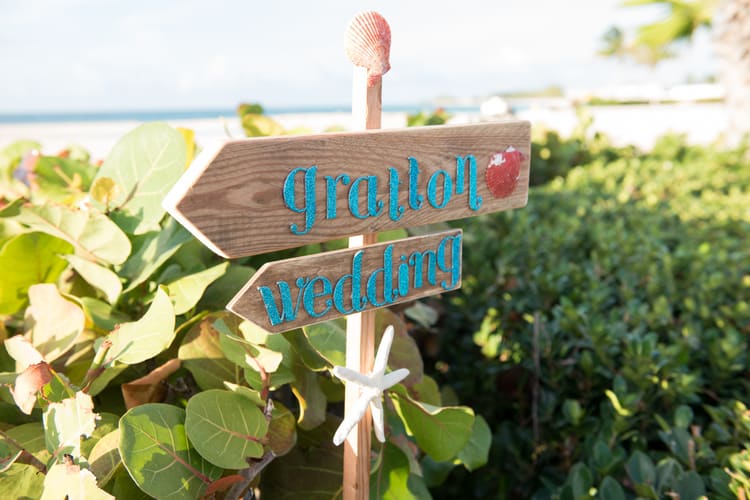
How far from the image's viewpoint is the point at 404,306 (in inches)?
69.9

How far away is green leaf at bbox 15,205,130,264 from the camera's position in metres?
1.16

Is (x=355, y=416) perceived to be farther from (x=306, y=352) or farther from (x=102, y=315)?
(x=102, y=315)

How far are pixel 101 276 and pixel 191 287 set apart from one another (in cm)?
18

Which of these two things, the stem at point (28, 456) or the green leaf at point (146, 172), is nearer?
the stem at point (28, 456)

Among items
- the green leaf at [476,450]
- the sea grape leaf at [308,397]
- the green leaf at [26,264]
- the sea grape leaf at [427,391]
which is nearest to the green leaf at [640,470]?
the green leaf at [476,450]

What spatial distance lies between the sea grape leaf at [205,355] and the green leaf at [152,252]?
149mm

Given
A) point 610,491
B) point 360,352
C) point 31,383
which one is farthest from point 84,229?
point 610,491

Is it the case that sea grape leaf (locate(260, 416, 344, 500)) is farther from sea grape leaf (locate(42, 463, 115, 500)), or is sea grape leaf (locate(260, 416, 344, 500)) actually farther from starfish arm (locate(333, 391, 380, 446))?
sea grape leaf (locate(42, 463, 115, 500))

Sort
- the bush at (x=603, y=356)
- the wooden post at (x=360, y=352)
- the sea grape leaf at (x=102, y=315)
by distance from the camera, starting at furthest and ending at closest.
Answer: the bush at (x=603, y=356) → the sea grape leaf at (x=102, y=315) → the wooden post at (x=360, y=352)

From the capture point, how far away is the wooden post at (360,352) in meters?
1.06

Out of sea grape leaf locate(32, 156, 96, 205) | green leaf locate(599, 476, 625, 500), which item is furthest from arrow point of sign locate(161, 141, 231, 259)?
green leaf locate(599, 476, 625, 500)

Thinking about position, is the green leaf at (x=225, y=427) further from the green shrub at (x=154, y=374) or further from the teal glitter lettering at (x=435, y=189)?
the teal glitter lettering at (x=435, y=189)

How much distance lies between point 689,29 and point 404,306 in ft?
44.1

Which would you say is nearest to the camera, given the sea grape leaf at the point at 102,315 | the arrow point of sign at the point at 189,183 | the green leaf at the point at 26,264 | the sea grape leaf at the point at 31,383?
the arrow point of sign at the point at 189,183
